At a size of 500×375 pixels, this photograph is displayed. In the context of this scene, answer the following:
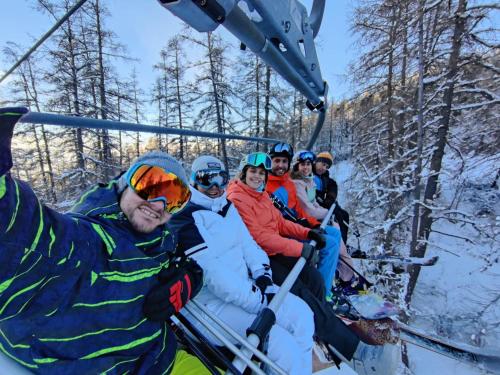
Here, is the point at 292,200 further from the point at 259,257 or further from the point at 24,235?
the point at 24,235

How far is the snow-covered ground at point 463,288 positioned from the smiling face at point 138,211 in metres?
8.44

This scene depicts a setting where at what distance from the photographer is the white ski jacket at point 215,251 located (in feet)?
6.77

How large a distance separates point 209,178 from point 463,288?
14.3 meters

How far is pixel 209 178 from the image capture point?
2.53 metres

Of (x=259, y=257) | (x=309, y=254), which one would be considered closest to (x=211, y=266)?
(x=259, y=257)

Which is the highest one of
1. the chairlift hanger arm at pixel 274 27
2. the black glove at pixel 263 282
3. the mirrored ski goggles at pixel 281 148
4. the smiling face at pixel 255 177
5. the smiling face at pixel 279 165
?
the chairlift hanger arm at pixel 274 27

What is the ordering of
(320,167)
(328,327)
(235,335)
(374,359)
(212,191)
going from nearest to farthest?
(235,335) < (212,191) < (328,327) < (374,359) < (320,167)

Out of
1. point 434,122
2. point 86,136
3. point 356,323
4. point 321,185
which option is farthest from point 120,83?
point 356,323

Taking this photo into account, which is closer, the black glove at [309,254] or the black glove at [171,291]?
the black glove at [171,291]

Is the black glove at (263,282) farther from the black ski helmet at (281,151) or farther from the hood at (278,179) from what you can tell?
the black ski helmet at (281,151)

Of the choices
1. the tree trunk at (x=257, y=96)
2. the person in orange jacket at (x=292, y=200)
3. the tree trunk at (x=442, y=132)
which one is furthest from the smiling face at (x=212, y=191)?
the tree trunk at (x=257, y=96)

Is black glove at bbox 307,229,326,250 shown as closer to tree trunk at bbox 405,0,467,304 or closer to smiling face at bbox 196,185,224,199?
smiling face at bbox 196,185,224,199

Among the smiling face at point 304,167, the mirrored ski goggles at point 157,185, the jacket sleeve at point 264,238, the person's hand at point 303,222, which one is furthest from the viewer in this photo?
the smiling face at point 304,167

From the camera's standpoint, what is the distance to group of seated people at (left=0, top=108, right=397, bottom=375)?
83cm
